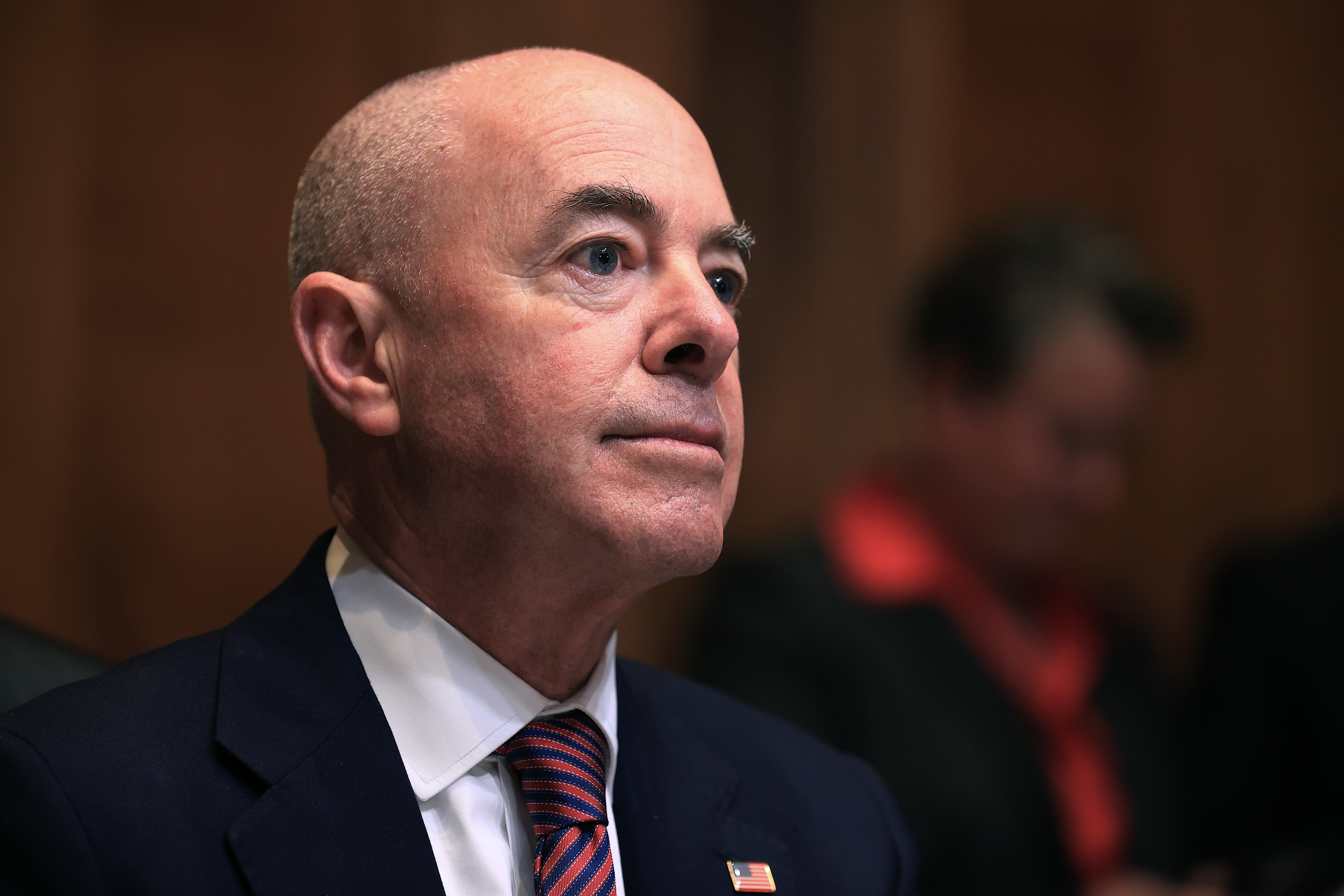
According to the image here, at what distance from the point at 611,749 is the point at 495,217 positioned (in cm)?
55

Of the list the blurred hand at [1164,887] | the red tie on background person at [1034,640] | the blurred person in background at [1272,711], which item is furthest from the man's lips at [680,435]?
the blurred person in background at [1272,711]

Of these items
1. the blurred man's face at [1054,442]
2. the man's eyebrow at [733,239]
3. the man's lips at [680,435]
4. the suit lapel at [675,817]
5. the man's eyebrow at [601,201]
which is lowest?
the blurred man's face at [1054,442]

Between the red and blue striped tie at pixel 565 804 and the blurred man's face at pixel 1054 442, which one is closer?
the red and blue striped tie at pixel 565 804

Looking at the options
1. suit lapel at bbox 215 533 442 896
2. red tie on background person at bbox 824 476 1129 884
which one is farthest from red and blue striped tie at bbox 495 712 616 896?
red tie on background person at bbox 824 476 1129 884

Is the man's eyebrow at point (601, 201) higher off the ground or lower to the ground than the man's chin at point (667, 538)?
higher

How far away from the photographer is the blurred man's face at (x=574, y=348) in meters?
1.20

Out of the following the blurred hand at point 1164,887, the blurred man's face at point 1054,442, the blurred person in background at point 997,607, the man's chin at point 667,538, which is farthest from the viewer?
the blurred man's face at point 1054,442

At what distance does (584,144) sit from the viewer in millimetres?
1271

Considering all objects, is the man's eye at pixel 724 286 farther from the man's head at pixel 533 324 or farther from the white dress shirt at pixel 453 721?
the white dress shirt at pixel 453 721

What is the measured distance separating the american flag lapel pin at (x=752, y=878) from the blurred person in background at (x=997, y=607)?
1091 mm

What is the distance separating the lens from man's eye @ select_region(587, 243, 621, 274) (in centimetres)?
125

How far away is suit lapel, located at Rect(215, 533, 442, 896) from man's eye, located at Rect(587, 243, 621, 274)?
1.40 feet

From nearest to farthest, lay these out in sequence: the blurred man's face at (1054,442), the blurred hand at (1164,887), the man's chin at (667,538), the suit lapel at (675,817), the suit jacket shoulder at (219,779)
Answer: the suit jacket shoulder at (219,779) < the man's chin at (667,538) < the suit lapel at (675,817) < the blurred hand at (1164,887) < the blurred man's face at (1054,442)

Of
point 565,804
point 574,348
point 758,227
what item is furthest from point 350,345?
point 758,227
